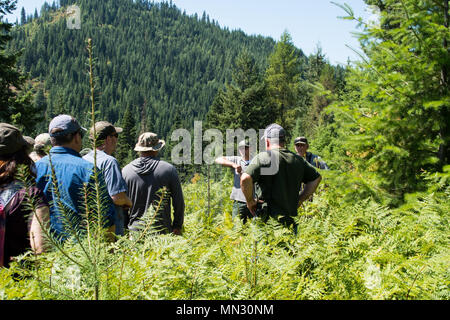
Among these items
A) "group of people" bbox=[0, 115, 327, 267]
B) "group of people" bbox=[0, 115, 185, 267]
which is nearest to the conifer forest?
"group of people" bbox=[0, 115, 185, 267]

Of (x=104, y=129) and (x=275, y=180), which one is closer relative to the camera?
(x=104, y=129)

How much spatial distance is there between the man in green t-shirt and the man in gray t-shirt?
157cm

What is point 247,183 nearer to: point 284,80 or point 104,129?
point 104,129

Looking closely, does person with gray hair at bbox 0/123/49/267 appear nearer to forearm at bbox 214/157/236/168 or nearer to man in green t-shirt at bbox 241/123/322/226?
man in green t-shirt at bbox 241/123/322/226

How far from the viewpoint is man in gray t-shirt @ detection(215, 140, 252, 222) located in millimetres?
5340

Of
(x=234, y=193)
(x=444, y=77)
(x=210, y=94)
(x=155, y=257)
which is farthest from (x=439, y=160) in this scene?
(x=210, y=94)

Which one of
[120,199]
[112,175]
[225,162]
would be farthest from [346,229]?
[225,162]

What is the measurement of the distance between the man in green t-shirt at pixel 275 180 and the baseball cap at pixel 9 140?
81.9 inches

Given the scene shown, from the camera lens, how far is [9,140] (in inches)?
84.6

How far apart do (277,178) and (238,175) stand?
77.7 inches

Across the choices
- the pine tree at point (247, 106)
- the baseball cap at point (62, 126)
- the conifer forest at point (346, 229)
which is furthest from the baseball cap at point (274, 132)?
the pine tree at point (247, 106)

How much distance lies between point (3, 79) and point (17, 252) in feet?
58.0

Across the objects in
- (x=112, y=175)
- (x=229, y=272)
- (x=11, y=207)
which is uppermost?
(x=112, y=175)
